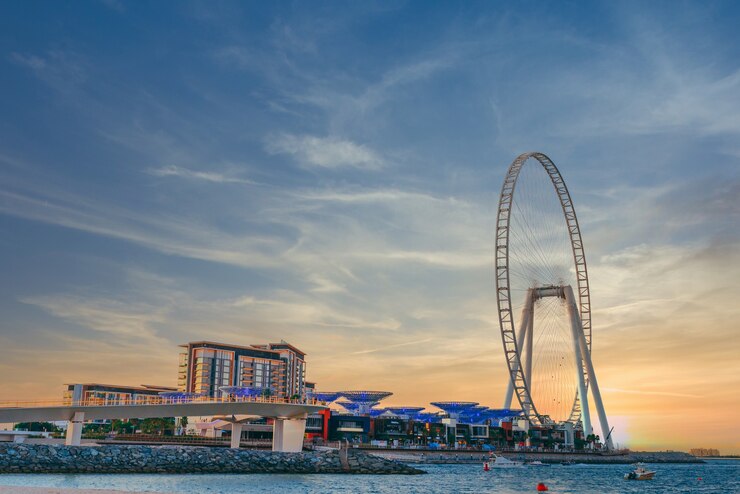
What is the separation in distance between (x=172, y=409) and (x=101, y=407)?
8379 mm

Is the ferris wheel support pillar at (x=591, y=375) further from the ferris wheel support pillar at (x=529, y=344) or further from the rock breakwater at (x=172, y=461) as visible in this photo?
the rock breakwater at (x=172, y=461)

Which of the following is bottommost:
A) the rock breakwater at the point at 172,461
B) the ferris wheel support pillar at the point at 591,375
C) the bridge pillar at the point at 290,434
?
the rock breakwater at the point at 172,461

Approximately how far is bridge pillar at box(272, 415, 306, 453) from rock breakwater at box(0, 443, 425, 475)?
16.5ft

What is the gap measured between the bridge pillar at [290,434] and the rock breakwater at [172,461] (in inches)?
198

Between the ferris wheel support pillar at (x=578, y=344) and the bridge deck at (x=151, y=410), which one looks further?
the ferris wheel support pillar at (x=578, y=344)

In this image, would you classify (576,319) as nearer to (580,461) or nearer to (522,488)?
(580,461)

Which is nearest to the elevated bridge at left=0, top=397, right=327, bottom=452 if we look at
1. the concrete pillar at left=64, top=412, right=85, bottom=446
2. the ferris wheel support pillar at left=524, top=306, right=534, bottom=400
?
the concrete pillar at left=64, top=412, right=85, bottom=446

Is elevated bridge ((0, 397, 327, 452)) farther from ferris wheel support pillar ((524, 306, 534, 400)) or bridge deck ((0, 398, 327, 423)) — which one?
ferris wheel support pillar ((524, 306, 534, 400))

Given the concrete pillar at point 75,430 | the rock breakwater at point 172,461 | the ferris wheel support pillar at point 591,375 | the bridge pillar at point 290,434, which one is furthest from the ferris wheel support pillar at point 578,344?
the concrete pillar at point 75,430

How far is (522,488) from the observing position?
281ft

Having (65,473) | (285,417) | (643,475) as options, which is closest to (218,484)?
(65,473)

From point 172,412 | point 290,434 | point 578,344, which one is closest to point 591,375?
point 578,344

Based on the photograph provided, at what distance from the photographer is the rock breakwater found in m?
77.6

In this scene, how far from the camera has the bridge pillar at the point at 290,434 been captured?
336 feet
